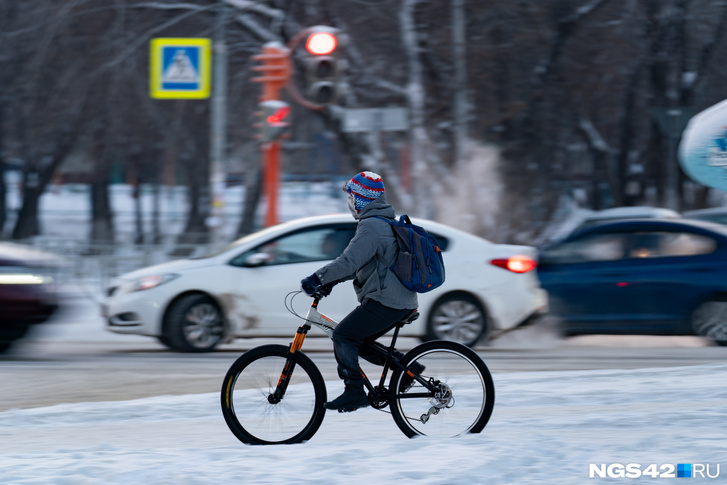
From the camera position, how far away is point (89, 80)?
757 inches

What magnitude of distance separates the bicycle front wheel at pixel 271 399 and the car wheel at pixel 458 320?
530cm

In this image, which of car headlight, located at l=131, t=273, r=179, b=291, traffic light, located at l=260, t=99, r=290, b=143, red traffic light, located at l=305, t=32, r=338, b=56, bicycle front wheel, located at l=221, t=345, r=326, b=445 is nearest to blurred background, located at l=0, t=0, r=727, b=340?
traffic light, located at l=260, t=99, r=290, b=143

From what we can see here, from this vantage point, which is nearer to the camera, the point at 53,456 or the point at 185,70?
the point at 53,456

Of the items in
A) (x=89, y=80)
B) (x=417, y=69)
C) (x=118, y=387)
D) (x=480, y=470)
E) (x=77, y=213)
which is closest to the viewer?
(x=480, y=470)

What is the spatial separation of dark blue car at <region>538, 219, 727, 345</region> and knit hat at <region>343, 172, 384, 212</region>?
622cm

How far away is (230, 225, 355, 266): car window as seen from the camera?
11.0m

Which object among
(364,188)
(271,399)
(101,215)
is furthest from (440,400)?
(101,215)

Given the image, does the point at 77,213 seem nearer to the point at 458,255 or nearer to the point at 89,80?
the point at 89,80

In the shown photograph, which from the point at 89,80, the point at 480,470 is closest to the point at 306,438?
the point at 480,470

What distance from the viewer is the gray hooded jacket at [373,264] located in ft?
17.5

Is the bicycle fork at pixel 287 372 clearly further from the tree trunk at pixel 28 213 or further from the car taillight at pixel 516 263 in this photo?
the tree trunk at pixel 28 213

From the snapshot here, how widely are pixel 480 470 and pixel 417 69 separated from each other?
13719 mm

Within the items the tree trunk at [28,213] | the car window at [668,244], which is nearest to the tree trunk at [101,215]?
the tree trunk at [28,213]

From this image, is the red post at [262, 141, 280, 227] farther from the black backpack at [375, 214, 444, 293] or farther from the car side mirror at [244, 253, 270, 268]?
the black backpack at [375, 214, 444, 293]
